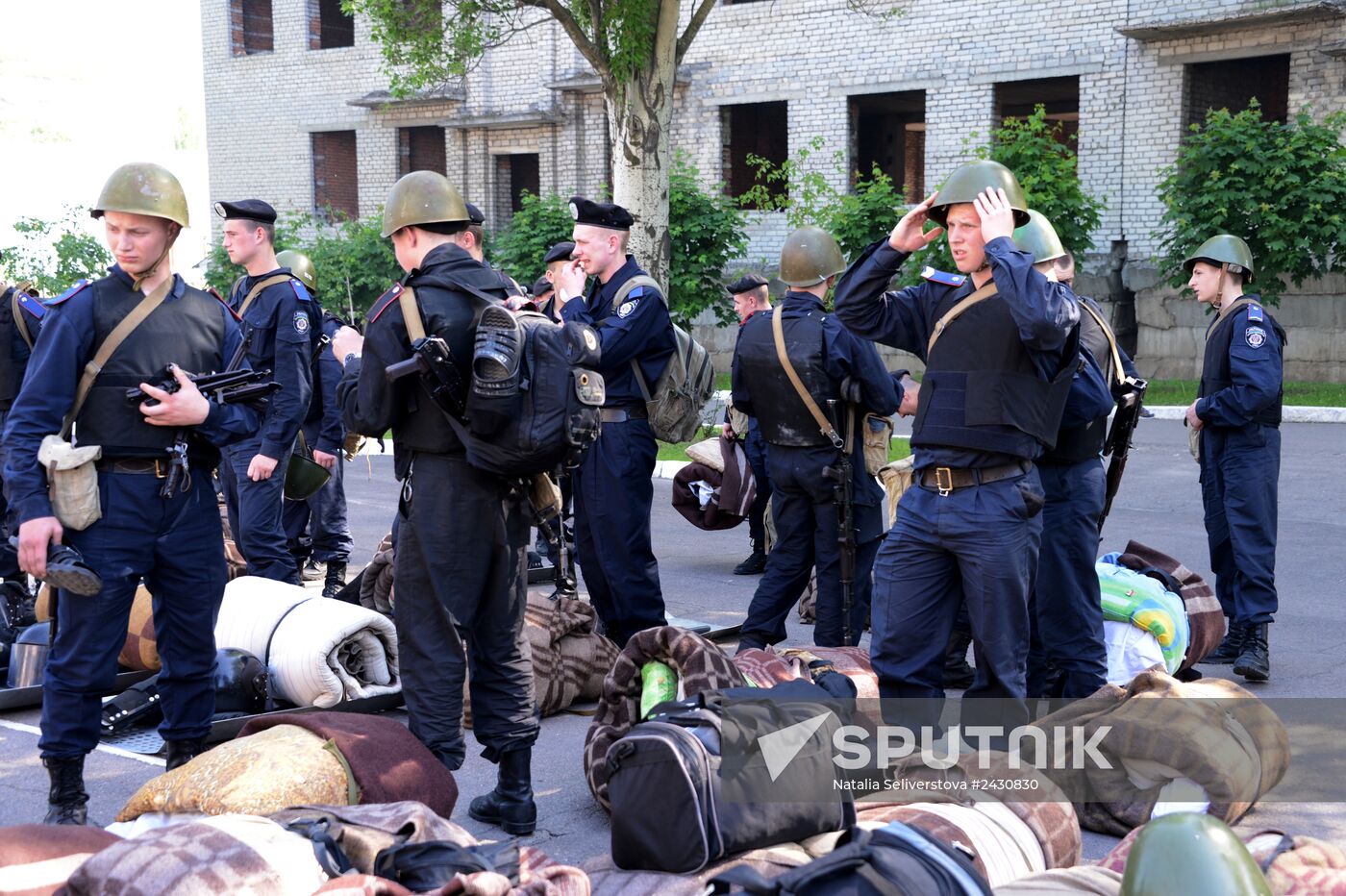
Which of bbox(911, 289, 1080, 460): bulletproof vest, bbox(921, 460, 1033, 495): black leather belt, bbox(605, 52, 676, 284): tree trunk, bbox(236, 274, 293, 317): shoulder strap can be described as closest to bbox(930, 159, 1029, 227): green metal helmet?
bbox(911, 289, 1080, 460): bulletproof vest

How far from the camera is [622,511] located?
21.8ft

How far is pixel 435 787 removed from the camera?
4.41m

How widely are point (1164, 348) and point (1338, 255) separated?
4422 millimetres

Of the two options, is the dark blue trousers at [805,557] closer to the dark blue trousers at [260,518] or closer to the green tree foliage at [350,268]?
the dark blue trousers at [260,518]

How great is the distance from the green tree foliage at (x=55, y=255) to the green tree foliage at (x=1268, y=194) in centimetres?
1751

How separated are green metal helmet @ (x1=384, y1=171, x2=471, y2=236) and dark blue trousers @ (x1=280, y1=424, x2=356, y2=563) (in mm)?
3992

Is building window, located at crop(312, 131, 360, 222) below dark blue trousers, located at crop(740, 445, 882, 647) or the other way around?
the other way around

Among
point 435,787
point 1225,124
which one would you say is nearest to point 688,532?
point 435,787

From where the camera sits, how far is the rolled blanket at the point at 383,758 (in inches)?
169

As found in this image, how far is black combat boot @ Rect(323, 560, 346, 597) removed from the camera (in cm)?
834

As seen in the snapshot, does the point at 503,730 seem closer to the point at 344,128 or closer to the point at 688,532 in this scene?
the point at 688,532

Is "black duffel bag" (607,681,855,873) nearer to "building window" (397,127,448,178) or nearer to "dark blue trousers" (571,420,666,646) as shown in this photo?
"dark blue trousers" (571,420,666,646)

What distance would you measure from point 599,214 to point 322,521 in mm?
2971

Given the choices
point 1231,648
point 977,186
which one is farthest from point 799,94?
point 977,186
